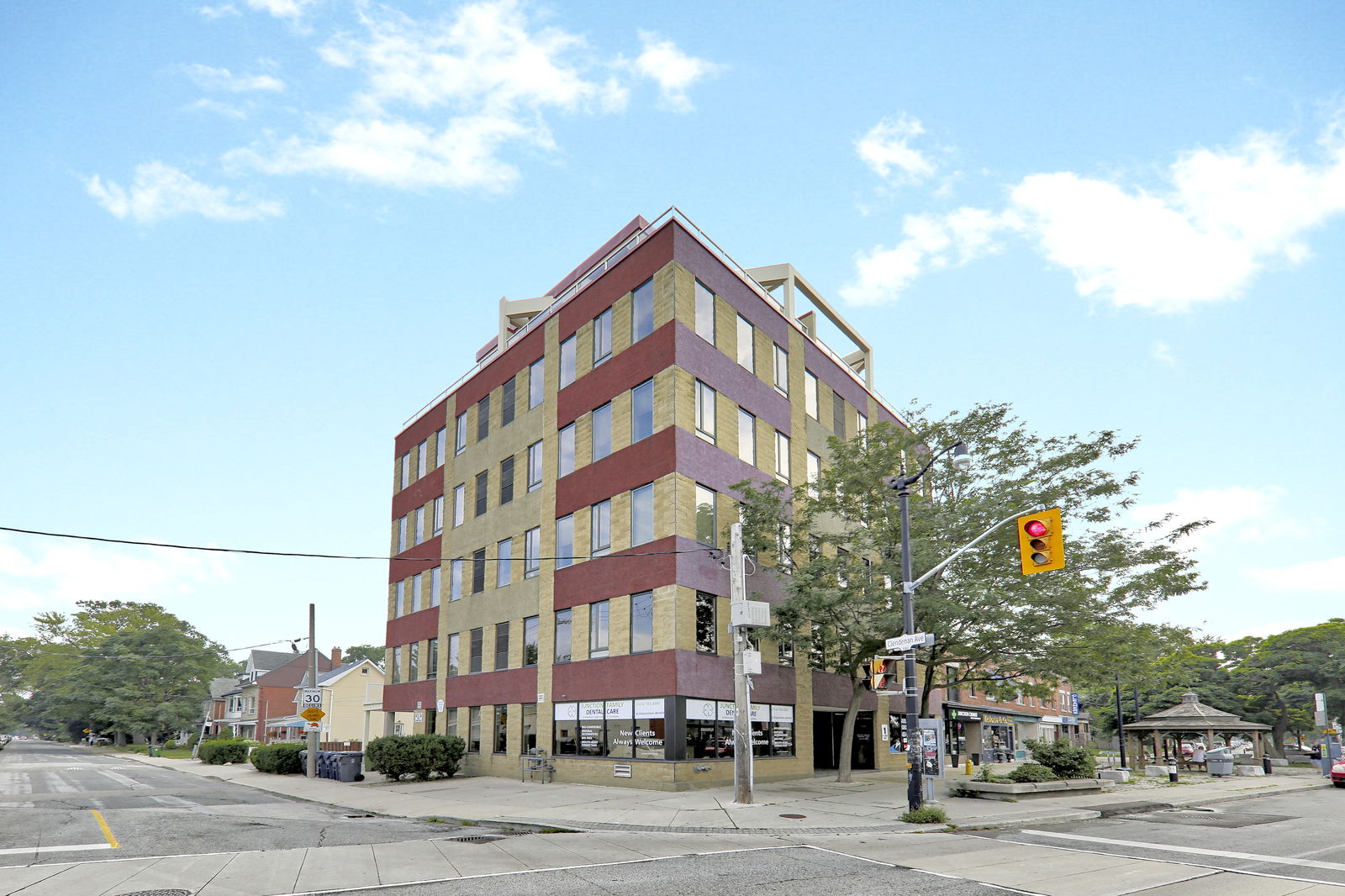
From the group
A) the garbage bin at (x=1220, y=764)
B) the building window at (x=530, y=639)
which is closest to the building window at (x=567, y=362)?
the building window at (x=530, y=639)

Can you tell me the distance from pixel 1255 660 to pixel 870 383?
3857 centimetres

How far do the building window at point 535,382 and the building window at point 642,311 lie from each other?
591 centimetres

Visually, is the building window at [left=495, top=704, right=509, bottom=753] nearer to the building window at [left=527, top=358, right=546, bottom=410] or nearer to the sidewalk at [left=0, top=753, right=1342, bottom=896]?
the sidewalk at [left=0, top=753, right=1342, bottom=896]

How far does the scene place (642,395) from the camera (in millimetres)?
29766

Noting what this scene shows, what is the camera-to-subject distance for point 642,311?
1201 inches

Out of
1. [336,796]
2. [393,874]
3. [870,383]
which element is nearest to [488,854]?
[393,874]

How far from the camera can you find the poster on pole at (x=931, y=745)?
20422 mm

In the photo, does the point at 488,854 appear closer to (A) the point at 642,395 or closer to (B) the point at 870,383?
(A) the point at 642,395

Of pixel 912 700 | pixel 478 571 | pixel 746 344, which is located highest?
pixel 746 344

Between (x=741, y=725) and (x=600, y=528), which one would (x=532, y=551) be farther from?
(x=741, y=725)

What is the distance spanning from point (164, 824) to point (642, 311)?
19.5 metres

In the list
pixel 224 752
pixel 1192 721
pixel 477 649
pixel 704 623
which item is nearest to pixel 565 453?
pixel 704 623

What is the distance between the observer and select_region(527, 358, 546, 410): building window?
117 ft

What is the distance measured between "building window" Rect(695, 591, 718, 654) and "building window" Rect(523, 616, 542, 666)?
7415 millimetres
